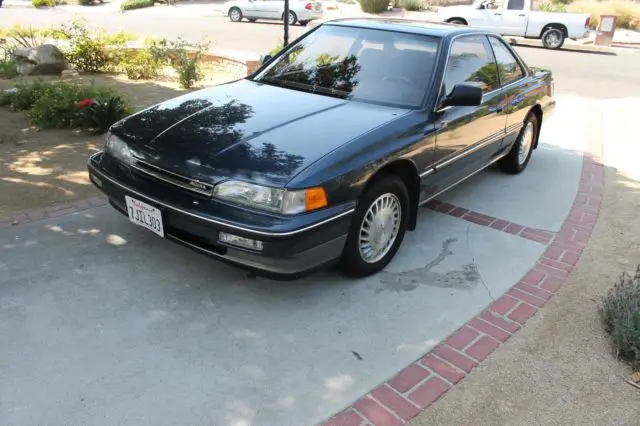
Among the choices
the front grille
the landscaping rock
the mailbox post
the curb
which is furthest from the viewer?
the mailbox post

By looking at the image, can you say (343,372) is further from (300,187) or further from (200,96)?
(200,96)

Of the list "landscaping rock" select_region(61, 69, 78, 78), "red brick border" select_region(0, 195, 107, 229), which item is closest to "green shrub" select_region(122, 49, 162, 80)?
"landscaping rock" select_region(61, 69, 78, 78)

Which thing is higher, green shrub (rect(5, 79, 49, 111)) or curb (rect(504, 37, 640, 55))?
curb (rect(504, 37, 640, 55))

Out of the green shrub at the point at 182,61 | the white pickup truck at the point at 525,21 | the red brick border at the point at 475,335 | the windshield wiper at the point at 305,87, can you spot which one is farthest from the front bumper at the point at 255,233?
the white pickup truck at the point at 525,21

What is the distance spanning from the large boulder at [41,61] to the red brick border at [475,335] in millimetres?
8735

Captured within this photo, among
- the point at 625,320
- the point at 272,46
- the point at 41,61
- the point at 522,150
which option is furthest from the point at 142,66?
the point at 625,320

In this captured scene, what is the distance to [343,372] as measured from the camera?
2898 millimetres

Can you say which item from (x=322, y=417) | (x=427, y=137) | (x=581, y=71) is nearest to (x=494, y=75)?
(x=427, y=137)

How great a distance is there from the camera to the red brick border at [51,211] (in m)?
4.31

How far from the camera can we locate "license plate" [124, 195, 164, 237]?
11.0ft

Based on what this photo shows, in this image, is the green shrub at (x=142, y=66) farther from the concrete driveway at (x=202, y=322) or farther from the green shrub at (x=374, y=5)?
the green shrub at (x=374, y=5)

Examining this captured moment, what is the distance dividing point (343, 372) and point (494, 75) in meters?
3.44

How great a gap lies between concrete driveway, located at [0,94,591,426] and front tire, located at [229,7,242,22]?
2050 cm

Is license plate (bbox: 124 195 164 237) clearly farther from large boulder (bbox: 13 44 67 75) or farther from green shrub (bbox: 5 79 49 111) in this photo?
large boulder (bbox: 13 44 67 75)
